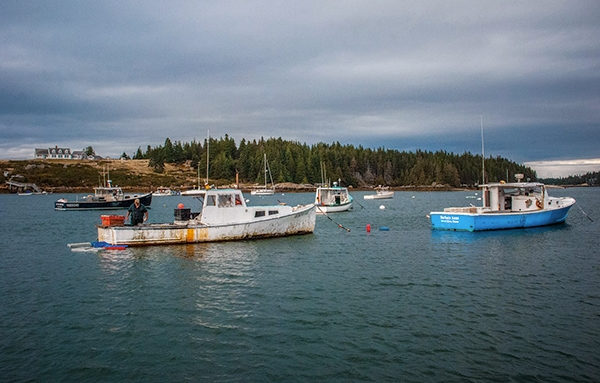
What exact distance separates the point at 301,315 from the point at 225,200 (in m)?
16.3

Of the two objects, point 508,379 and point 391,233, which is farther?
point 391,233

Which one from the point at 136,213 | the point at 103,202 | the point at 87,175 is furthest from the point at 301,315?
the point at 87,175

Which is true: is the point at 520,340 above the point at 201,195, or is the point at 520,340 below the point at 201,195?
below

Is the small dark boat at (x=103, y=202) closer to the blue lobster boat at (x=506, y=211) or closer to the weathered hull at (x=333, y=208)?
the weathered hull at (x=333, y=208)

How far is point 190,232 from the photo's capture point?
97.0 ft

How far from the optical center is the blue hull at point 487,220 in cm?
3569

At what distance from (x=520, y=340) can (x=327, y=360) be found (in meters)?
5.72

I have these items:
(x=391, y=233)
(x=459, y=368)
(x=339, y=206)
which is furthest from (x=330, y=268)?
(x=339, y=206)

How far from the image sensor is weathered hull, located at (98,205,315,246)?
2891 cm

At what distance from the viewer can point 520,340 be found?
12.6m

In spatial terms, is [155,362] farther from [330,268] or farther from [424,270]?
[424,270]

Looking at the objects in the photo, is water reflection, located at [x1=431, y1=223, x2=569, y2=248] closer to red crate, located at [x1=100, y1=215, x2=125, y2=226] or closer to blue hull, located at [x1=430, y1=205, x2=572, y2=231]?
blue hull, located at [x1=430, y1=205, x2=572, y2=231]

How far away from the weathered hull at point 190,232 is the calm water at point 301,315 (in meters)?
1.26

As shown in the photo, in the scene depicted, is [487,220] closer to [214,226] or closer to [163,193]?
[214,226]
